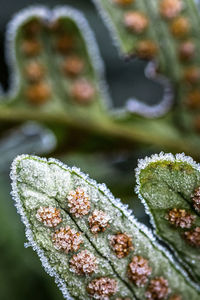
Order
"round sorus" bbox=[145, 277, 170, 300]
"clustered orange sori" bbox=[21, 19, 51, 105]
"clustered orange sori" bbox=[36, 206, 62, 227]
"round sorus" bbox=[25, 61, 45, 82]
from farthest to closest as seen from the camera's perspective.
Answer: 1. "round sorus" bbox=[25, 61, 45, 82]
2. "clustered orange sori" bbox=[21, 19, 51, 105]
3. "round sorus" bbox=[145, 277, 170, 300]
4. "clustered orange sori" bbox=[36, 206, 62, 227]

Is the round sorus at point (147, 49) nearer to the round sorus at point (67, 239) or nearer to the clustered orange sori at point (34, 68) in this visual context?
the clustered orange sori at point (34, 68)

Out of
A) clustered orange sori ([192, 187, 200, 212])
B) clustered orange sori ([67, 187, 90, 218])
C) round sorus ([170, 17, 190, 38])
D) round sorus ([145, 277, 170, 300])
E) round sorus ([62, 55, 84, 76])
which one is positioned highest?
round sorus ([62, 55, 84, 76])

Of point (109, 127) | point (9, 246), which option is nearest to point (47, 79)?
point (109, 127)

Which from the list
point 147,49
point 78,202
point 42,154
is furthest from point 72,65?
point 78,202

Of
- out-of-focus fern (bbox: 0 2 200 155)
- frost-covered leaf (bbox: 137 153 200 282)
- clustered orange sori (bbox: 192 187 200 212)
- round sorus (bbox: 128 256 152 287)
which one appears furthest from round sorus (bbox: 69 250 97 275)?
out-of-focus fern (bbox: 0 2 200 155)

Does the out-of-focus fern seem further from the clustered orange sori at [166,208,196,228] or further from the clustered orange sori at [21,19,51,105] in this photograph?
the clustered orange sori at [166,208,196,228]

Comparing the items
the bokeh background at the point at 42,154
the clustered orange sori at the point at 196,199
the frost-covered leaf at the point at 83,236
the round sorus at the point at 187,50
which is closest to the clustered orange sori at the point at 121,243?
the frost-covered leaf at the point at 83,236

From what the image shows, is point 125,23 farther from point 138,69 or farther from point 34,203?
point 34,203

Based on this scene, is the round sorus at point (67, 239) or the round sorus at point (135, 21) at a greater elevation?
the round sorus at point (135, 21)
